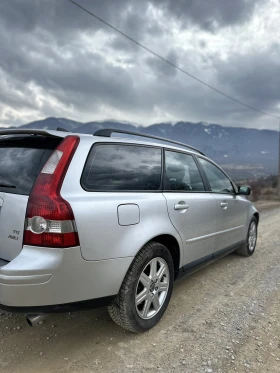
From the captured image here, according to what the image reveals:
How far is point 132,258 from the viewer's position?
2262 millimetres

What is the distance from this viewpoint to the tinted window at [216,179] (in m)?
3.75

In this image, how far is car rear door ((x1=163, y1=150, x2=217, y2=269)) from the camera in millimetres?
2859

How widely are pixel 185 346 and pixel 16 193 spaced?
1829mm

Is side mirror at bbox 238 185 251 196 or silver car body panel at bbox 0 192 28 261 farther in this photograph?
side mirror at bbox 238 185 251 196

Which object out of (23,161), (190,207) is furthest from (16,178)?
(190,207)

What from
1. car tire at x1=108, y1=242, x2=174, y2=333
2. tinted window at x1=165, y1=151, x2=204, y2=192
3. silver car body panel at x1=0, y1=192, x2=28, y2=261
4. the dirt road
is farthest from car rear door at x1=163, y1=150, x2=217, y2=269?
silver car body panel at x1=0, y1=192, x2=28, y2=261

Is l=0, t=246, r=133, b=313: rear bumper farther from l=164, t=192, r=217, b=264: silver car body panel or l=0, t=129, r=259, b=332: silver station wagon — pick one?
l=164, t=192, r=217, b=264: silver car body panel

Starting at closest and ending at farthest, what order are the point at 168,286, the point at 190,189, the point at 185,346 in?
the point at 185,346 → the point at 168,286 → the point at 190,189

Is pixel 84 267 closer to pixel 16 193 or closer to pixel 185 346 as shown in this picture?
pixel 16 193

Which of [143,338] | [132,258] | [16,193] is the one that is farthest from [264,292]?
[16,193]

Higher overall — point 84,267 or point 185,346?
point 84,267

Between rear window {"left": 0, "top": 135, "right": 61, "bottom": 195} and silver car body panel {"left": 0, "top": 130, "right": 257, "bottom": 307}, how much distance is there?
3.3 inches

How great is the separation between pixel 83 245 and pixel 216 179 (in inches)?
98.8

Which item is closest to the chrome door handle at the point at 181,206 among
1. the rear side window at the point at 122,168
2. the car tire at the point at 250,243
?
the rear side window at the point at 122,168
